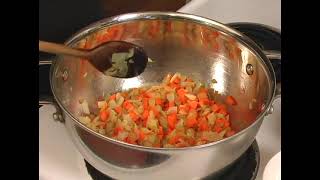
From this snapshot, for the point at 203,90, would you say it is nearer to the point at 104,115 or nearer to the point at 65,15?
the point at 104,115

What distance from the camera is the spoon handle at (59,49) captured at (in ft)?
2.08

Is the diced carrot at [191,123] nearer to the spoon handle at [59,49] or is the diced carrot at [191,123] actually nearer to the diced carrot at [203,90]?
the diced carrot at [203,90]

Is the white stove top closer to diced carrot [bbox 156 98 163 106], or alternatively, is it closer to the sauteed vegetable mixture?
the sauteed vegetable mixture

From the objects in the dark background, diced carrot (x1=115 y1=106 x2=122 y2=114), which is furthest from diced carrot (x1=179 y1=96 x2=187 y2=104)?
the dark background

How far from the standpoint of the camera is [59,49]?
66 cm

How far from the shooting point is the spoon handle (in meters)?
0.63

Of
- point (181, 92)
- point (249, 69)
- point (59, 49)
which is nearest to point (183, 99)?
point (181, 92)

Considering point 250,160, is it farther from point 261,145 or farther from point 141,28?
point 141,28

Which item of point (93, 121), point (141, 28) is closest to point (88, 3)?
point (141, 28)

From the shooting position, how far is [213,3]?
1031mm

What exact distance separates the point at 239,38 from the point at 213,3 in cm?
27

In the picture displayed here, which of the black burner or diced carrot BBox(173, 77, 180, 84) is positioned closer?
the black burner

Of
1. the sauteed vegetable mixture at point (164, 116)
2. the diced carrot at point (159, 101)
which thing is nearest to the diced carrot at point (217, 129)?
the sauteed vegetable mixture at point (164, 116)

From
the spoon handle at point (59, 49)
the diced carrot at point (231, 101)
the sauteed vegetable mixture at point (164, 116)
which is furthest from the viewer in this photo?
the diced carrot at point (231, 101)
